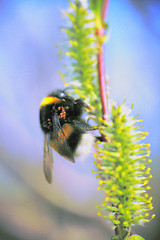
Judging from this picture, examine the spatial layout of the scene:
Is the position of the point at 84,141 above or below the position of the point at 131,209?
above

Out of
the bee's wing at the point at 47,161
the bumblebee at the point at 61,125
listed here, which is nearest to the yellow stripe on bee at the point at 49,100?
the bumblebee at the point at 61,125

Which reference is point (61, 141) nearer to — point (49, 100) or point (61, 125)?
point (61, 125)

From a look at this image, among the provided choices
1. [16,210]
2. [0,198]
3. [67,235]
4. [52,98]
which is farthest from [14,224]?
[52,98]

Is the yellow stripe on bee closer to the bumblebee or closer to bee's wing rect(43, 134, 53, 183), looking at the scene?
the bumblebee

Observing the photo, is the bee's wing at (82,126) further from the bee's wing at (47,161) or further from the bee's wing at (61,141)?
the bee's wing at (47,161)

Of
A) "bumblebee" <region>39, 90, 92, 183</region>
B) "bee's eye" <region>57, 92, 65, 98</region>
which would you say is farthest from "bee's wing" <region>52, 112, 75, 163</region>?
"bee's eye" <region>57, 92, 65, 98</region>

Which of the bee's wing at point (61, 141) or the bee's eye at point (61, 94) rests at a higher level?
the bee's eye at point (61, 94)

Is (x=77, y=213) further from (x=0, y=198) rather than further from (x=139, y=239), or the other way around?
(x=139, y=239)

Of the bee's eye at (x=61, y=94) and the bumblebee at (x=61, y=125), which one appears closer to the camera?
the bumblebee at (x=61, y=125)
